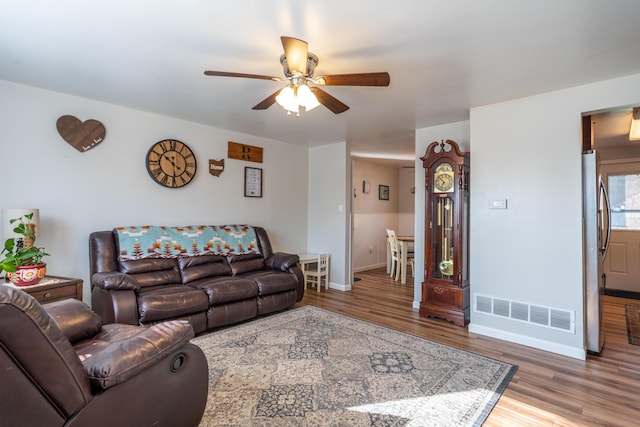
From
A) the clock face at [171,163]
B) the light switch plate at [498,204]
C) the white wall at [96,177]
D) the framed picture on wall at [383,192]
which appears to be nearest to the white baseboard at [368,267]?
the framed picture on wall at [383,192]

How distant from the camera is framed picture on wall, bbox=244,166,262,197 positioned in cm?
481

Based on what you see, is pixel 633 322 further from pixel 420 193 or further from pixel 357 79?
pixel 357 79

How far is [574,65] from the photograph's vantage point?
2.45 m

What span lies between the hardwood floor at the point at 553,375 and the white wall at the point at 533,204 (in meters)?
0.24

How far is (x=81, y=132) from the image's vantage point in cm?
332

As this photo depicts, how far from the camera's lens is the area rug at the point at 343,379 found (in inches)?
75.4

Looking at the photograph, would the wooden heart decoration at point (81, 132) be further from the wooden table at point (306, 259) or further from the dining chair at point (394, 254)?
the dining chair at point (394, 254)

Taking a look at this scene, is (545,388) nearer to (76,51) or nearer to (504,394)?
(504,394)

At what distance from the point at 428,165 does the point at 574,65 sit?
1.61 meters

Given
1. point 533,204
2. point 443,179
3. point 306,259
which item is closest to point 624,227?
point 533,204

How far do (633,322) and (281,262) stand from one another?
409 cm

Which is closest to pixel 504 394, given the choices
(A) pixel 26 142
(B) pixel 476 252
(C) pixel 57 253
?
(B) pixel 476 252

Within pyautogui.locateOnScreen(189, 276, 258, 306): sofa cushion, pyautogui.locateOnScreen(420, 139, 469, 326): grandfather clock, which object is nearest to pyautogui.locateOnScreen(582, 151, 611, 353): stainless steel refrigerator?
pyautogui.locateOnScreen(420, 139, 469, 326): grandfather clock

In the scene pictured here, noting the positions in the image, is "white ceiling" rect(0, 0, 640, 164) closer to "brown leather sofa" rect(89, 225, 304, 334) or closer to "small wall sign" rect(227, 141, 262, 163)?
"small wall sign" rect(227, 141, 262, 163)
